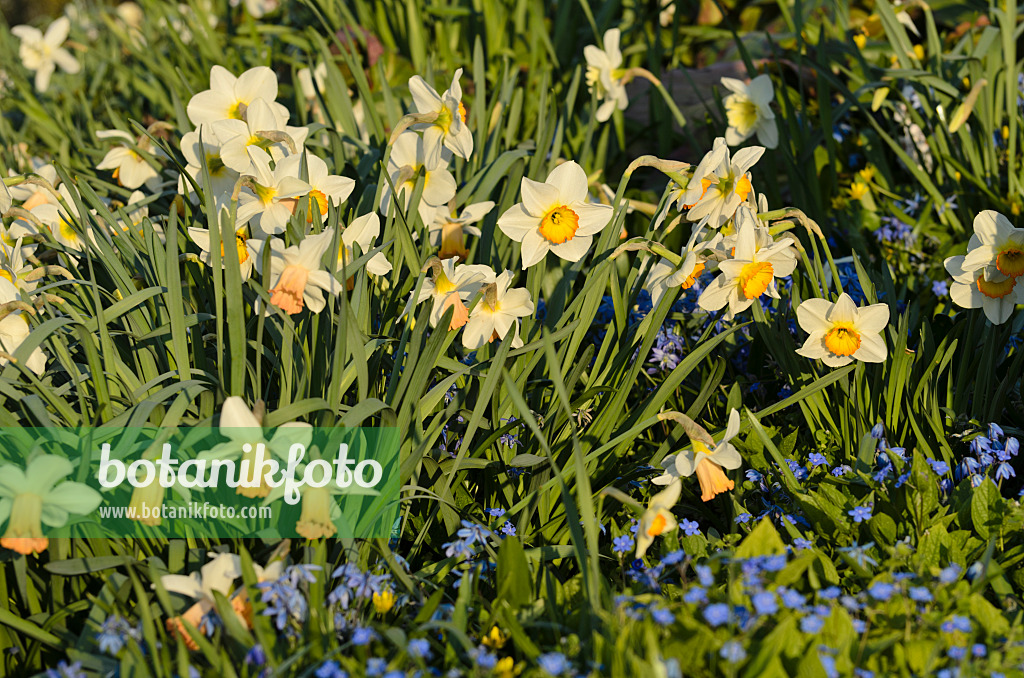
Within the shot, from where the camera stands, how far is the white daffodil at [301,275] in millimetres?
1472

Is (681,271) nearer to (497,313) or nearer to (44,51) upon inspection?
(497,313)

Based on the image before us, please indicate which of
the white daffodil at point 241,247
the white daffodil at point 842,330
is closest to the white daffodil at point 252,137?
the white daffodil at point 241,247

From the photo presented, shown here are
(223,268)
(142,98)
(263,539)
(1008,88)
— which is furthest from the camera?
(142,98)

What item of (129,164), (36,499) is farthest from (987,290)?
(129,164)

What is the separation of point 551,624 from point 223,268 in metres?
0.99

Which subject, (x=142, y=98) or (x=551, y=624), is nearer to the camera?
(x=551, y=624)

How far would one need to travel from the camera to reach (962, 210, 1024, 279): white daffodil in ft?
5.63

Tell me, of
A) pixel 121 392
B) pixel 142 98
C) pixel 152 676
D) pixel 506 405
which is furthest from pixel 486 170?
pixel 142 98

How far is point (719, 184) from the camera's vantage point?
1.83m

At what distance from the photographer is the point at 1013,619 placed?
4.60 ft

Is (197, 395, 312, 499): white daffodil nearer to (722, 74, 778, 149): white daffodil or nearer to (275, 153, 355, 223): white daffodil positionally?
(275, 153, 355, 223): white daffodil

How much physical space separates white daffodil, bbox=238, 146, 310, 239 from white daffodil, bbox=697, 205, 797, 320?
35.7 inches

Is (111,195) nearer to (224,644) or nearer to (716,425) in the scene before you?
(224,644)

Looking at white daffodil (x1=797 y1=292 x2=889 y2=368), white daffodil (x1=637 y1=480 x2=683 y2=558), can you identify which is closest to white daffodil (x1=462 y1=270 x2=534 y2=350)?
white daffodil (x1=637 y1=480 x2=683 y2=558)
